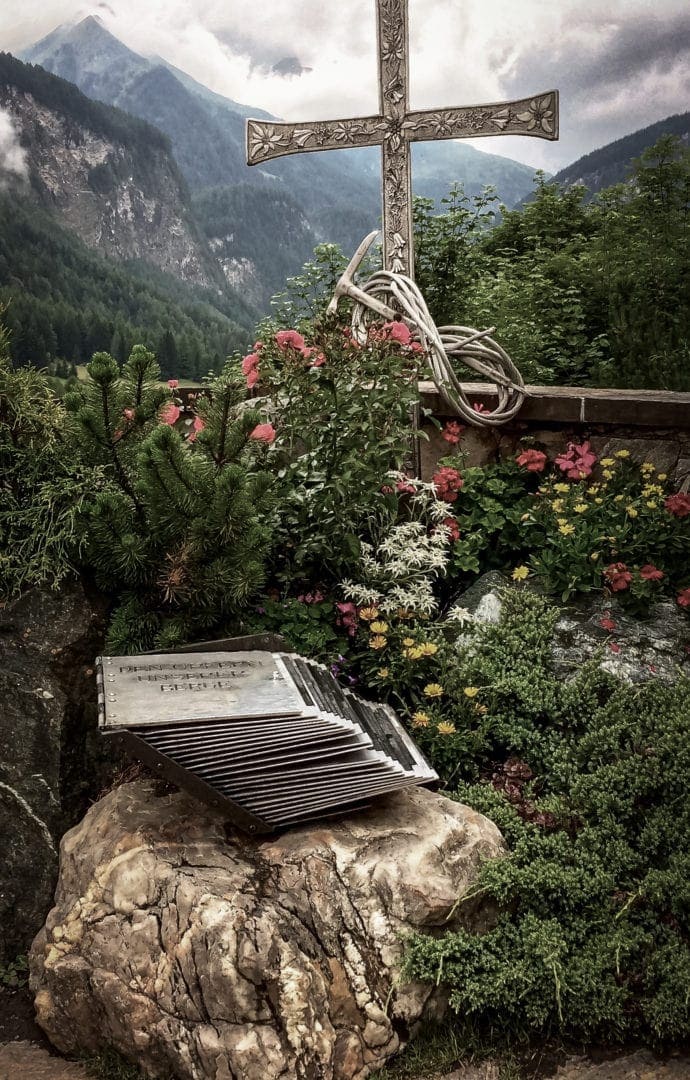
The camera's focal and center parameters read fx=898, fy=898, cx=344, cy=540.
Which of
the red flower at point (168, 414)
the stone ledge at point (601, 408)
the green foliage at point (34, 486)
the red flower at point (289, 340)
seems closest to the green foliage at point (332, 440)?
the red flower at point (289, 340)

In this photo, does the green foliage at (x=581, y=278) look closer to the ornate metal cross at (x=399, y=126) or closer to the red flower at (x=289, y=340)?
the ornate metal cross at (x=399, y=126)

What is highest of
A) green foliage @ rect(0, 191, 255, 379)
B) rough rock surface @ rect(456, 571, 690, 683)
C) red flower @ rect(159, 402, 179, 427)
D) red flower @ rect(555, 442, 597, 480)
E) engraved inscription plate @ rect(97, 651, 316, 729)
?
green foliage @ rect(0, 191, 255, 379)

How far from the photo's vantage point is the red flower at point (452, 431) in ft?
13.8

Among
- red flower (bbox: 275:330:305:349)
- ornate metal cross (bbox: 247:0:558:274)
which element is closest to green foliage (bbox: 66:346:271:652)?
red flower (bbox: 275:330:305:349)

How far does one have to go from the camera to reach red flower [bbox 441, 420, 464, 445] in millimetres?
4195

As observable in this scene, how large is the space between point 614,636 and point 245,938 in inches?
72.1

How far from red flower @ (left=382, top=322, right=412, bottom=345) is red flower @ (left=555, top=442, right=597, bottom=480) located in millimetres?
926

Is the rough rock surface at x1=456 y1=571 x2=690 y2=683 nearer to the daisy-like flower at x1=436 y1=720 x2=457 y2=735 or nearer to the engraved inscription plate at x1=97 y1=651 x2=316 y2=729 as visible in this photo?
the daisy-like flower at x1=436 y1=720 x2=457 y2=735

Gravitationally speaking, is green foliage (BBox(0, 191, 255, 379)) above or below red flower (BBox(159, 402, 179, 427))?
above

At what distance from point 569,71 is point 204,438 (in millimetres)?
9394

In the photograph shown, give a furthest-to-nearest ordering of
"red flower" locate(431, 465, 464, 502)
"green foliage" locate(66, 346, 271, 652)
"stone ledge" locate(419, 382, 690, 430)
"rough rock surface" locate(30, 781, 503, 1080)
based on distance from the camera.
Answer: "stone ledge" locate(419, 382, 690, 430), "red flower" locate(431, 465, 464, 502), "green foliage" locate(66, 346, 271, 652), "rough rock surface" locate(30, 781, 503, 1080)

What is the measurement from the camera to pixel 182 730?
2.33 m

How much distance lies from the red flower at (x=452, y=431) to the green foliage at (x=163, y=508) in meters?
1.35

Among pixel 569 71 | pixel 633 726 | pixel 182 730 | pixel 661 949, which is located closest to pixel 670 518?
pixel 633 726
